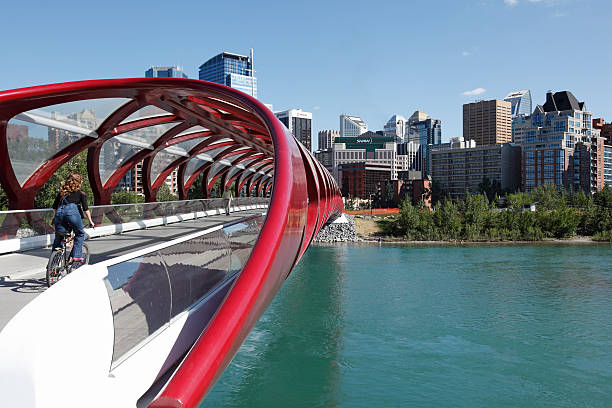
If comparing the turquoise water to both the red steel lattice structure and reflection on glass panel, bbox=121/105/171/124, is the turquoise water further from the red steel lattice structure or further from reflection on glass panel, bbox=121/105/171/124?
reflection on glass panel, bbox=121/105/171/124

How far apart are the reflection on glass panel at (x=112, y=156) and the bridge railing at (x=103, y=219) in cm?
269

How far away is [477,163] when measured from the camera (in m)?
119

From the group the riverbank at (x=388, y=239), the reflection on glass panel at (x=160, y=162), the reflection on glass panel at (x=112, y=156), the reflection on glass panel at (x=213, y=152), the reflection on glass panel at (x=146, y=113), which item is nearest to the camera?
the reflection on glass panel at (x=146, y=113)

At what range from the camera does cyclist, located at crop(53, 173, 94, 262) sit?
21.3ft

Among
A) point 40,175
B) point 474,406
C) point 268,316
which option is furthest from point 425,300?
point 40,175

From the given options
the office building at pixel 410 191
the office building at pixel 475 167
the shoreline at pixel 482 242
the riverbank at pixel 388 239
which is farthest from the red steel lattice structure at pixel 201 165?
the office building at pixel 475 167

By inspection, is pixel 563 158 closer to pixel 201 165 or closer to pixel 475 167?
pixel 475 167

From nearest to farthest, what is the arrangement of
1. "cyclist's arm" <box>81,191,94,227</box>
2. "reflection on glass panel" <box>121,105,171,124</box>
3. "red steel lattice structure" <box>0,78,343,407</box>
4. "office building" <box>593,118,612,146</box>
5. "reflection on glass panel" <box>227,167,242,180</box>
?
"red steel lattice structure" <box>0,78,343,407</box>, "cyclist's arm" <box>81,191,94,227</box>, "reflection on glass panel" <box>121,105,171,124</box>, "reflection on glass panel" <box>227,167,242,180</box>, "office building" <box>593,118,612,146</box>

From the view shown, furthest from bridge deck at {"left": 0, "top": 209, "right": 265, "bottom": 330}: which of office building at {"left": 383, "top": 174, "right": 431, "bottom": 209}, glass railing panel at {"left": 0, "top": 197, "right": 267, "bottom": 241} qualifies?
office building at {"left": 383, "top": 174, "right": 431, "bottom": 209}

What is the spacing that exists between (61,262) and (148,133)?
14074 mm

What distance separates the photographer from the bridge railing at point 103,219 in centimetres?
995

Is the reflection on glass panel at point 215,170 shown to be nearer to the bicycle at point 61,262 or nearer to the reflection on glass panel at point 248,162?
the reflection on glass panel at point 248,162

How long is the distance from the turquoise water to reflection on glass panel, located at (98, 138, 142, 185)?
8471mm

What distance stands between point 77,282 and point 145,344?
36.5 inches
